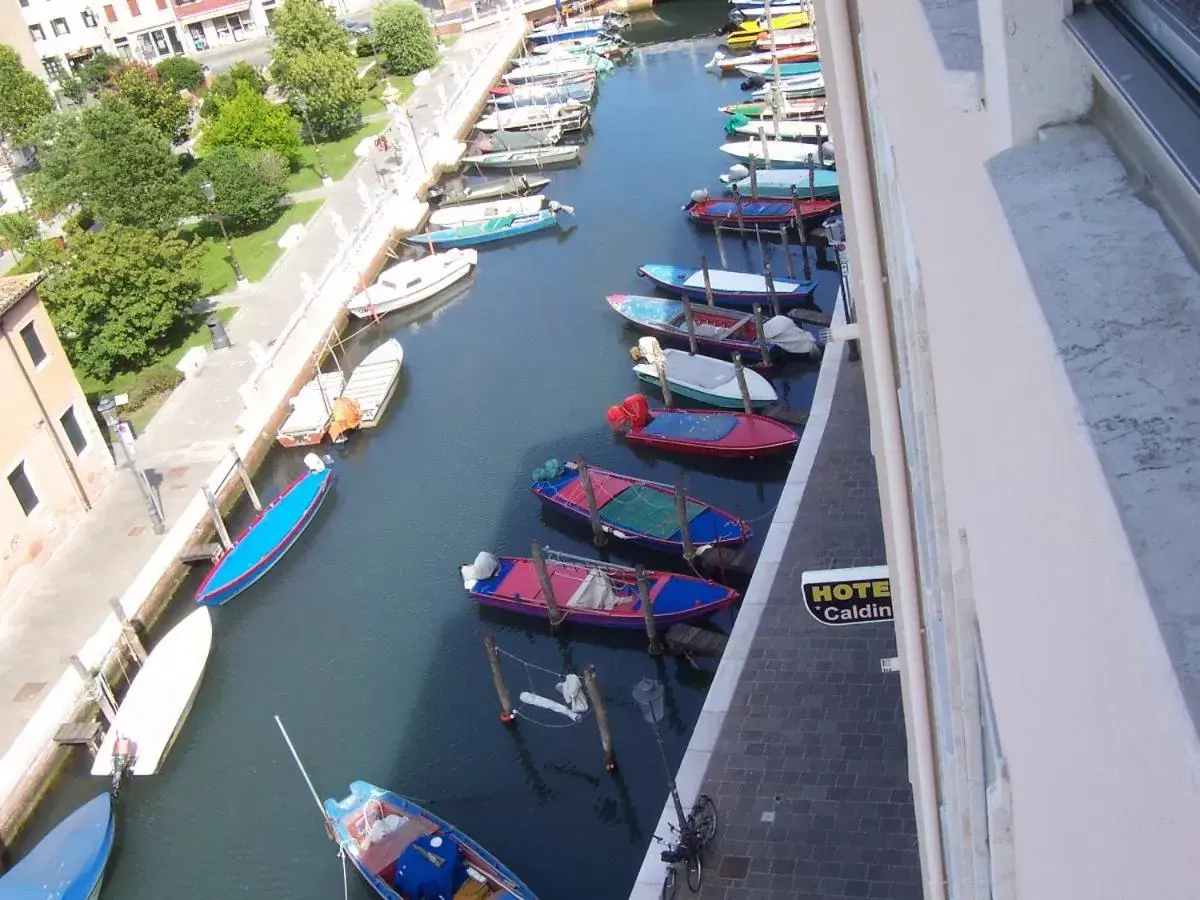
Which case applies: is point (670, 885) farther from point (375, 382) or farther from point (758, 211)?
point (758, 211)

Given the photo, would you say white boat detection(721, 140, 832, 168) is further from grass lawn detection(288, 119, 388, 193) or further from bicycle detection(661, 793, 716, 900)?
bicycle detection(661, 793, 716, 900)

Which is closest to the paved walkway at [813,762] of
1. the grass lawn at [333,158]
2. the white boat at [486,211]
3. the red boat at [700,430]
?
the red boat at [700,430]

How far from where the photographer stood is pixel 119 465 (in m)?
25.3

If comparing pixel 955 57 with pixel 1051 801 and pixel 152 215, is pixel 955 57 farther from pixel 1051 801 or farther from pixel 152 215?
pixel 152 215

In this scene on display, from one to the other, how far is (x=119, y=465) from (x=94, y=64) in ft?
128

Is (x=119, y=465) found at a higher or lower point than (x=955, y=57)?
lower

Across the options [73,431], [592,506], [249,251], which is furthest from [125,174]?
[592,506]

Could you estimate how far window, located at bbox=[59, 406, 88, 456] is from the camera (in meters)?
24.4

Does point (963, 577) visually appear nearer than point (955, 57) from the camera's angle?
No

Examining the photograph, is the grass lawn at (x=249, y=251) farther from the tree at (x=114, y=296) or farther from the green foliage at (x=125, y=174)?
the tree at (x=114, y=296)

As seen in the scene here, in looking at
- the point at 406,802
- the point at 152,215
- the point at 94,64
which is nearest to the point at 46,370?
the point at 152,215

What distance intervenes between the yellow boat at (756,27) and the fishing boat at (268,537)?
29.8 metres

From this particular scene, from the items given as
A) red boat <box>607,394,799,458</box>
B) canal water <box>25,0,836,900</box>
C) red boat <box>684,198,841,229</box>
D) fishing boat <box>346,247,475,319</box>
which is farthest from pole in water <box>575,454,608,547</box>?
fishing boat <box>346,247,475,319</box>

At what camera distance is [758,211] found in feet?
101
